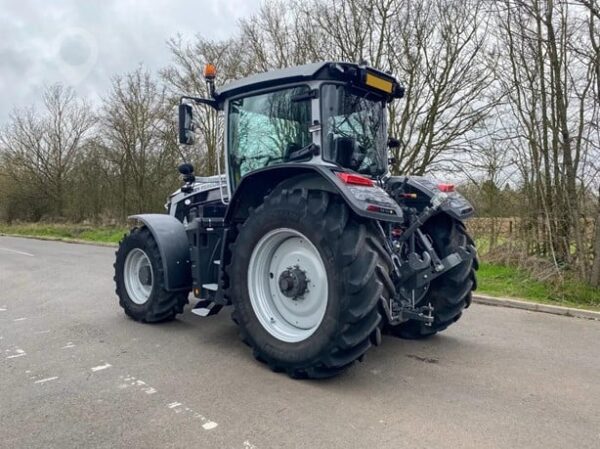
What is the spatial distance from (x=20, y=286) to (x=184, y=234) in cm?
465

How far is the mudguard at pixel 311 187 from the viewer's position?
3475 mm

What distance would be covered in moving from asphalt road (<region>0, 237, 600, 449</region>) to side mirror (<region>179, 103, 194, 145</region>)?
2028 mm

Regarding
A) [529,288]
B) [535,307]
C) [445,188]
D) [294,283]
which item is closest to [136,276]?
[294,283]

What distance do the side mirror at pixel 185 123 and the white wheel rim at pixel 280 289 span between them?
4.91 feet

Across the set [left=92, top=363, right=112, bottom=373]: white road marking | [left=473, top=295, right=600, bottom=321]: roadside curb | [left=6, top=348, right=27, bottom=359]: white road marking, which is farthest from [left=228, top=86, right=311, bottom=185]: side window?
→ [left=473, top=295, right=600, bottom=321]: roadside curb

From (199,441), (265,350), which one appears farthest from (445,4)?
(199,441)

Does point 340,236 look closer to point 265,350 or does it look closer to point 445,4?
point 265,350

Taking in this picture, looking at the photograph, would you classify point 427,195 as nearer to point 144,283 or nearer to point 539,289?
point 144,283

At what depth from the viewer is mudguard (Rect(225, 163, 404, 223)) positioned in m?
3.47

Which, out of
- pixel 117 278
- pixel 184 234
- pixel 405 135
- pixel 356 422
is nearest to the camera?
pixel 356 422

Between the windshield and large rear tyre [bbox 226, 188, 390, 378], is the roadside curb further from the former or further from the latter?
large rear tyre [bbox 226, 188, 390, 378]

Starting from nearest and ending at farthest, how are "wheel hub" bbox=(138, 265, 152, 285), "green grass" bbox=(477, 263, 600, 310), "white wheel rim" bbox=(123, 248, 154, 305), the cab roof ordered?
1. the cab roof
2. "wheel hub" bbox=(138, 265, 152, 285)
3. "white wheel rim" bbox=(123, 248, 154, 305)
4. "green grass" bbox=(477, 263, 600, 310)

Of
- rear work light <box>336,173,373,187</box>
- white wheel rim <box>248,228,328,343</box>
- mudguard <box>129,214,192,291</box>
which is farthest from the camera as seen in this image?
mudguard <box>129,214,192,291</box>

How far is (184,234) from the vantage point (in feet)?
17.4
